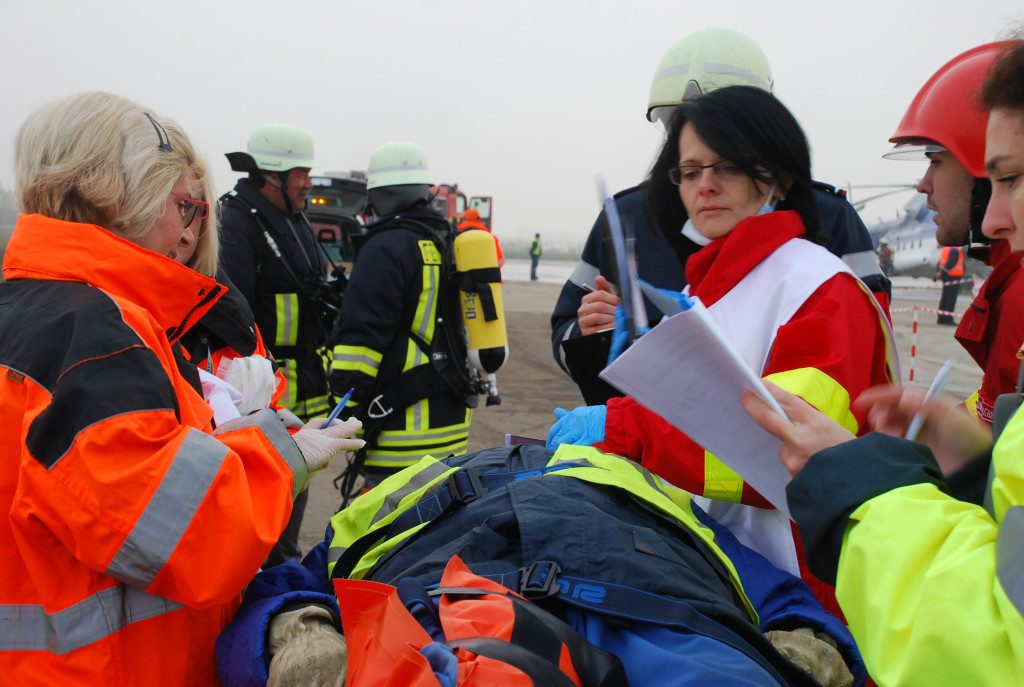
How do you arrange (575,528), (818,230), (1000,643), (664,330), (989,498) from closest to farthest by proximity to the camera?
(1000,643), (989,498), (664,330), (575,528), (818,230)

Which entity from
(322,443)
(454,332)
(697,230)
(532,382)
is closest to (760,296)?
(697,230)

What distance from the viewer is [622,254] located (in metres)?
Result: 1.68

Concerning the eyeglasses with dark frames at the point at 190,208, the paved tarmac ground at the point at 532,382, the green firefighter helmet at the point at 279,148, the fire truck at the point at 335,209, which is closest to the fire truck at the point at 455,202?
the paved tarmac ground at the point at 532,382

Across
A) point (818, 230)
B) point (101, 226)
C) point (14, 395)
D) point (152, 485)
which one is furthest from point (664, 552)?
point (101, 226)

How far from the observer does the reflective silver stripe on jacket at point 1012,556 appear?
79 cm

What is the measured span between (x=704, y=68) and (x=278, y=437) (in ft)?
6.92

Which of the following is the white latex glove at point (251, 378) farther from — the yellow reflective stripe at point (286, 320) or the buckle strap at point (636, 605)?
the buckle strap at point (636, 605)

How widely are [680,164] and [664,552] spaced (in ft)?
3.65

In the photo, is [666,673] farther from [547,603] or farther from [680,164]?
[680,164]

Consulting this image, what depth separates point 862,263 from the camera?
8.84 feet

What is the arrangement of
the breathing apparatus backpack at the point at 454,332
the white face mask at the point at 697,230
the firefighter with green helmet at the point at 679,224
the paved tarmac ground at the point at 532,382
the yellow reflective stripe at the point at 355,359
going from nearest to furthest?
the white face mask at the point at 697,230 → the firefighter with green helmet at the point at 679,224 → the yellow reflective stripe at the point at 355,359 → the breathing apparatus backpack at the point at 454,332 → the paved tarmac ground at the point at 532,382

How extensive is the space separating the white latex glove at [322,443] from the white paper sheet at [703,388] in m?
0.76

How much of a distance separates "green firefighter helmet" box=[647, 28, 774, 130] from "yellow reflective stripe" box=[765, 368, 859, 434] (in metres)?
1.58

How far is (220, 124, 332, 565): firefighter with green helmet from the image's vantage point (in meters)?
4.15
